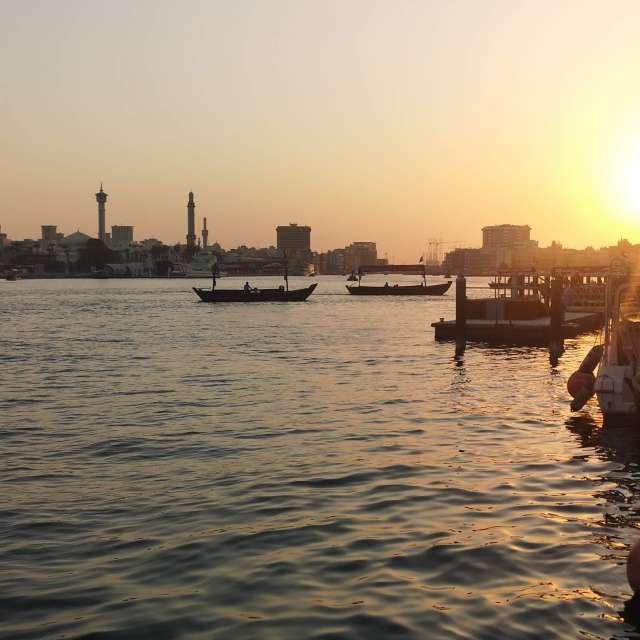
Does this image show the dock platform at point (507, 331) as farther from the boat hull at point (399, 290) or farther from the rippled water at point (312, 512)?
the boat hull at point (399, 290)

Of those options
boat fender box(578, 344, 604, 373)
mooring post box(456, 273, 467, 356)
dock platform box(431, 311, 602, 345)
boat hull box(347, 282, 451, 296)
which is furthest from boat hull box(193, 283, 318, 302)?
boat fender box(578, 344, 604, 373)

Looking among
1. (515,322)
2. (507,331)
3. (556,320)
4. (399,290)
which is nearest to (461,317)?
(507,331)

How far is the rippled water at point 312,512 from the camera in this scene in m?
9.20

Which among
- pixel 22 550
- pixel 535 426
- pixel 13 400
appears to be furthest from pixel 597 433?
pixel 13 400

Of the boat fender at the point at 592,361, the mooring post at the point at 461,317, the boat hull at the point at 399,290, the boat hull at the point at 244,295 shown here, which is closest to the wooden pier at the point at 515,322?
the mooring post at the point at 461,317

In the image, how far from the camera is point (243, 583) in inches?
398

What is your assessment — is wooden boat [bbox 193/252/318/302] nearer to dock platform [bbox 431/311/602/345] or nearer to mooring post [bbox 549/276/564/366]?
dock platform [bbox 431/311/602/345]

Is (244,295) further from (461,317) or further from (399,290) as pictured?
(461,317)

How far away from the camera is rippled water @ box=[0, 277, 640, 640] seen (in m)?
9.20

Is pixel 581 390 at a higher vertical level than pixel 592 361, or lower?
lower

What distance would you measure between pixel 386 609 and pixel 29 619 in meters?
3.85

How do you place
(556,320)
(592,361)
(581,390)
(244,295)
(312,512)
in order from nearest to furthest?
(312,512) → (581,390) → (592,361) → (556,320) → (244,295)

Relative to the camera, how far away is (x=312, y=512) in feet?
42.8

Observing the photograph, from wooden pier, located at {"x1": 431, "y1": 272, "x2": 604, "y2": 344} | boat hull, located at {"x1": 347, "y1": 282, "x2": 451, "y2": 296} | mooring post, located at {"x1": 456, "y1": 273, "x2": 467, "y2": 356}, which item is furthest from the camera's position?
boat hull, located at {"x1": 347, "y1": 282, "x2": 451, "y2": 296}
